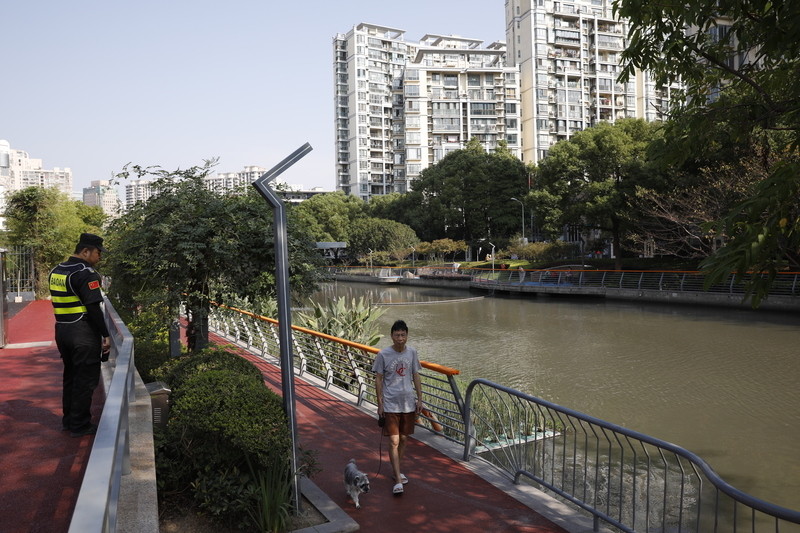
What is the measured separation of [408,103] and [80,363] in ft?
289

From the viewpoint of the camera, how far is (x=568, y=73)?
3246 inches

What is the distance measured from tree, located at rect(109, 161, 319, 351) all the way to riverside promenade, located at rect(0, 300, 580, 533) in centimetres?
166

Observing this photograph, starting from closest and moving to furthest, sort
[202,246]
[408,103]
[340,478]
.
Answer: [340,478]
[202,246]
[408,103]

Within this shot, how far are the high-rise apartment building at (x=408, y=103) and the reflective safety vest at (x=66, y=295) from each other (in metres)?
79.9

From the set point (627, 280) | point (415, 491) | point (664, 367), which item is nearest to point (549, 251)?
point (627, 280)

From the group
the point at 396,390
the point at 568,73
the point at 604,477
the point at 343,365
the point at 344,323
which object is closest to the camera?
the point at 396,390

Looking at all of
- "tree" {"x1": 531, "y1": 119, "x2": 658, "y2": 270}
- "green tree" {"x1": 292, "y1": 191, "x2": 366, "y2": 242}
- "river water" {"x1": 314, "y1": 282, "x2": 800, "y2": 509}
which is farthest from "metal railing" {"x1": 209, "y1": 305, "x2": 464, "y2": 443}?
"green tree" {"x1": 292, "y1": 191, "x2": 366, "y2": 242}

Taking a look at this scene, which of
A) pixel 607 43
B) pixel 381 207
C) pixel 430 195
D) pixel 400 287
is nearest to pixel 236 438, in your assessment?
pixel 400 287

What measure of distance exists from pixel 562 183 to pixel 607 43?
49.8 m

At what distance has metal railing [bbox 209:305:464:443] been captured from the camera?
7.80 meters

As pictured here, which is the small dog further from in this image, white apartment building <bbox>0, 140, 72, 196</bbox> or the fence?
white apartment building <bbox>0, 140, 72, 196</bbox>

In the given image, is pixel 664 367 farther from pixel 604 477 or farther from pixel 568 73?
pixel 568 73

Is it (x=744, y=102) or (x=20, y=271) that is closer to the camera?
(x=744, y=102)

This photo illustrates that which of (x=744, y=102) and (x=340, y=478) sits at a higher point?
(x=744, y=102)
